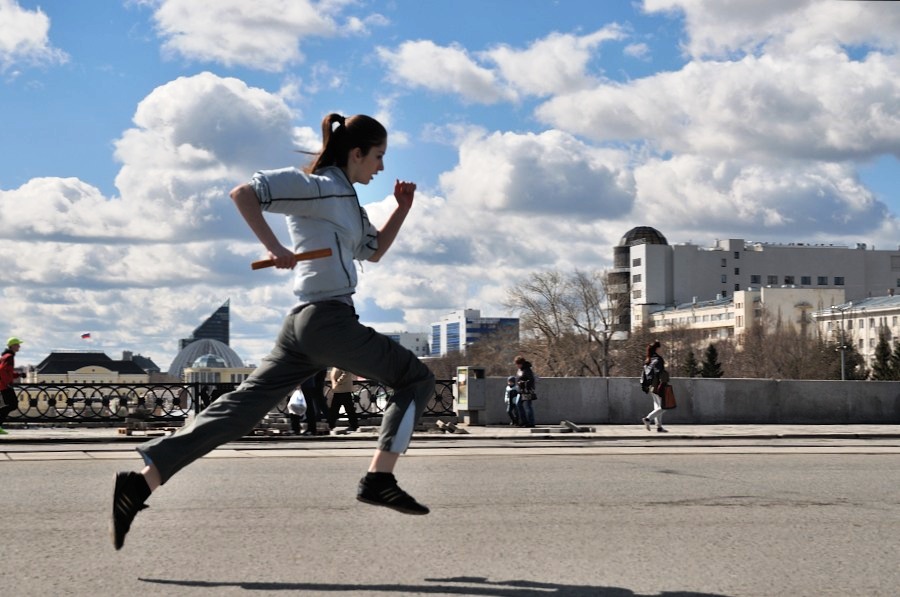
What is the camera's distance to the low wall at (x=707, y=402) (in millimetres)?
26453

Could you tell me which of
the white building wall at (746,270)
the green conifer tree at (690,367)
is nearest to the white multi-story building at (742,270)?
the white building wall at (746,270)

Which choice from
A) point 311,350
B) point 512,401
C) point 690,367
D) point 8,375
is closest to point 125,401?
point 8,375

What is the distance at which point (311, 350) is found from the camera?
5195mm

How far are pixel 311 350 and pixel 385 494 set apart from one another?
0.70 m

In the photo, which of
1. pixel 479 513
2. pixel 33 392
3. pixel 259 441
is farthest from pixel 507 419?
pixel 479 513

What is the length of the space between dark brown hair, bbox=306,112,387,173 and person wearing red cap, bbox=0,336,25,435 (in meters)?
16.4

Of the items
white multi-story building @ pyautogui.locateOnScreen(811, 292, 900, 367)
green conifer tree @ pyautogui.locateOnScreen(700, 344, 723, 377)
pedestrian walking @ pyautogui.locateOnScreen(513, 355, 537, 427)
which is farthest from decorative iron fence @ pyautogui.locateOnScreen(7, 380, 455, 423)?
white multi-story building @ pyautogui.locateOnScreen(811, 292, 900, 367)

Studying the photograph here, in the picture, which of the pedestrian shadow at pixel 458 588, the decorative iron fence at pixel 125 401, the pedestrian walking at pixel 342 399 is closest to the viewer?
the pedestrian shadow at pixel 458 588

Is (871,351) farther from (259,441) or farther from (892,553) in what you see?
(892,553)

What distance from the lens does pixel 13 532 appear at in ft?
20.6

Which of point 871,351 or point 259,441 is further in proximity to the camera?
point 871,351

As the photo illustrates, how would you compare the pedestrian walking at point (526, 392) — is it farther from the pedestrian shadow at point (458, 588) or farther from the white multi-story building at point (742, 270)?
the white multi-story building at point (742, 270)

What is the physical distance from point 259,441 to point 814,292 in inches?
6305

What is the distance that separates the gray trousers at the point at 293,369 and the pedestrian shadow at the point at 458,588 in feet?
1.75
